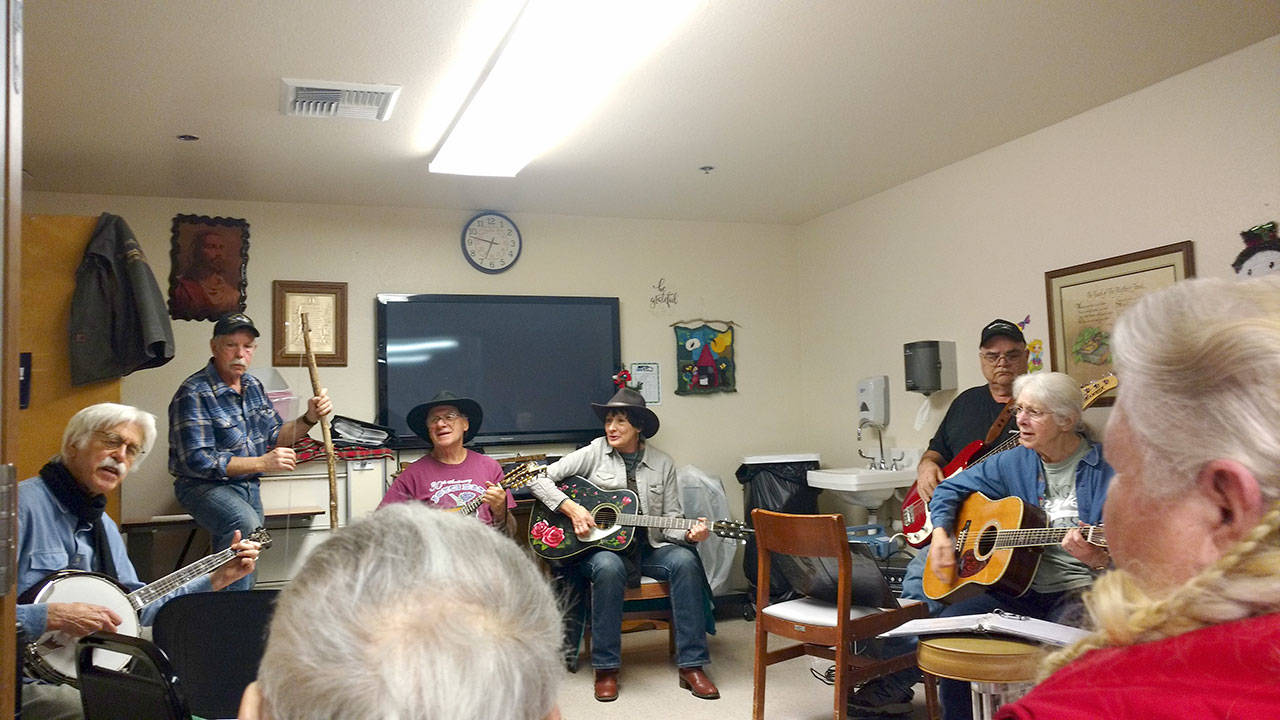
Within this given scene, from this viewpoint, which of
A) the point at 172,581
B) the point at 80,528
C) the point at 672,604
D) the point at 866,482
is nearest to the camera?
the point at 80,528

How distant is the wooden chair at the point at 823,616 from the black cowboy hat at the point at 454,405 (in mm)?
1690

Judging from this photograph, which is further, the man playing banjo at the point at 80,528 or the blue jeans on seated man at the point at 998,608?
the blue jeans on seated man at the point at 998,608

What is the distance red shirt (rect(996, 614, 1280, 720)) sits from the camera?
2.21 feet

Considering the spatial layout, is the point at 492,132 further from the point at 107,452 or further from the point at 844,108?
the point at 107,452

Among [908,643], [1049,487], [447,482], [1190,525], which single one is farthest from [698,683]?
[1190,525]

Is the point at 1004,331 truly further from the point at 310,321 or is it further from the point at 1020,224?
the point at 310,321

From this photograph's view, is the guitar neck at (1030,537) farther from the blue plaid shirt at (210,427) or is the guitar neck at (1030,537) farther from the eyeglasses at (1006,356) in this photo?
the blue plaid shirt at (210,427)

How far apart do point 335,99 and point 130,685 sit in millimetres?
2579

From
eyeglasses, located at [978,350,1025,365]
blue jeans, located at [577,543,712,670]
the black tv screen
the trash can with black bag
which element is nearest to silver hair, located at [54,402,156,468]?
blue jeans, located at [577,543,712,670]

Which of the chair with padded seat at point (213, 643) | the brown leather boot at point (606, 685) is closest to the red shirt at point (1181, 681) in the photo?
the chair with padded seat at point (213, 643)

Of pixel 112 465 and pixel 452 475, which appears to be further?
pixel 452 475

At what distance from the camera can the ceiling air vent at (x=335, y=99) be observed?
11.2ft

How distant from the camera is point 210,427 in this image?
12.5 ft

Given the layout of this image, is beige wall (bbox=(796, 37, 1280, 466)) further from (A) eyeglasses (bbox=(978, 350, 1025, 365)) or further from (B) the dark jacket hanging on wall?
(B) the dark jacket hanging on wall
